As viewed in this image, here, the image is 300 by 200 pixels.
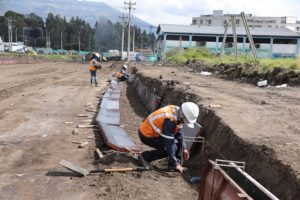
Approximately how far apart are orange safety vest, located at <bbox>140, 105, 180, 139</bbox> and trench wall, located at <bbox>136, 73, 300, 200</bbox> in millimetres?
957

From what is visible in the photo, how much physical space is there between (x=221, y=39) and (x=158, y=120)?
68.0 metres

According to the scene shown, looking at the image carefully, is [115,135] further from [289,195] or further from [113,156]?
[289,195]

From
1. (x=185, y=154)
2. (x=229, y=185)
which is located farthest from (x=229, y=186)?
(x=185, y=154)

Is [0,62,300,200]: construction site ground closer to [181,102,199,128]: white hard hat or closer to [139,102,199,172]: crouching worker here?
[139,102,199,172]: crouching worker

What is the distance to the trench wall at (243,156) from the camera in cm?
521

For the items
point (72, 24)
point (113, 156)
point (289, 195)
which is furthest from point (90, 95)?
Answer: point (72, 24)

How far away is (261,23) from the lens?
132 m

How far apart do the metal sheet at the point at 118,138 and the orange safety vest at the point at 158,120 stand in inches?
47.3

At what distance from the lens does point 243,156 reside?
6613mm

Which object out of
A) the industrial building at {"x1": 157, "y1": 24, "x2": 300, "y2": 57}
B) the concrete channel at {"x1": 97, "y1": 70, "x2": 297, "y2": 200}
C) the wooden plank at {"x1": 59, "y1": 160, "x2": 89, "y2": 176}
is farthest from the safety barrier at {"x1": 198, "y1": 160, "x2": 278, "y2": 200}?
the industrial building at {"x1": 157, "y1": 24, "x2": 300, "y2": 57}

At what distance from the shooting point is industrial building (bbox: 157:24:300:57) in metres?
69.3

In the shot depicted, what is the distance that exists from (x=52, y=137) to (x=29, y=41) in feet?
392

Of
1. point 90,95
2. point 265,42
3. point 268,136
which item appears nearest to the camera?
point 268,136

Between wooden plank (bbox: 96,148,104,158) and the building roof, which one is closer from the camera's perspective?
wooden plank (bbox: 96,148,104,158)
